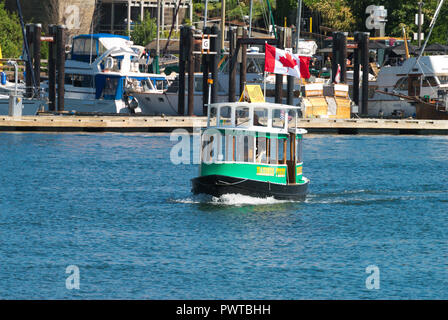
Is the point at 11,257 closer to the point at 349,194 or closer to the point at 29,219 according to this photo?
the point at 29,219

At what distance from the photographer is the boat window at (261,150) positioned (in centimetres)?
3572

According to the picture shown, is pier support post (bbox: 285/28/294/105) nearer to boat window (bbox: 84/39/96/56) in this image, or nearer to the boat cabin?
boat window (bbox: 84/39/96/56)

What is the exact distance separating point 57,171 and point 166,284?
79.1 feet

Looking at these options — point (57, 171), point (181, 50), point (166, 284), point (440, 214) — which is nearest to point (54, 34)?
point (181, 50)

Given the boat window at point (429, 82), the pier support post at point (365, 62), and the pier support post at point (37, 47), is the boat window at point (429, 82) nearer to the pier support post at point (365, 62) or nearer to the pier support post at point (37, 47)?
the pier support post at point (365, 62)

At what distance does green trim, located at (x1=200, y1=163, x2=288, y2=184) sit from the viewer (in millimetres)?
35469

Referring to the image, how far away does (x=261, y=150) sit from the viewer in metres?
35.8

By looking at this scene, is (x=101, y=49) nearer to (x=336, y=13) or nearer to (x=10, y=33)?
(x=10, y=33)

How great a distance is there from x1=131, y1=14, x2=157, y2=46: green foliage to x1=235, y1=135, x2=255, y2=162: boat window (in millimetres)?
61568

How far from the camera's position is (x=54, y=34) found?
65.7 metres

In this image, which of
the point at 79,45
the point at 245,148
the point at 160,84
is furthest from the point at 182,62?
the point at 245,148

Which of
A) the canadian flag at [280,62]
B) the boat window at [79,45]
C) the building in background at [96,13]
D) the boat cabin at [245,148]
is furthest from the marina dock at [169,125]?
the building in background at [96,13]

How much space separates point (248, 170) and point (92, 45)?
4374 centimetres

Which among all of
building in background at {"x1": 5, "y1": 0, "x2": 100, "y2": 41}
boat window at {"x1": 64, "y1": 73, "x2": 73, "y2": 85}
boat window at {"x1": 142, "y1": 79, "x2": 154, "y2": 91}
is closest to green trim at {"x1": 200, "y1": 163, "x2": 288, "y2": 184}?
boat window at {"x1": 142, "y1": 79, "x2": 154, "y2": 91}
